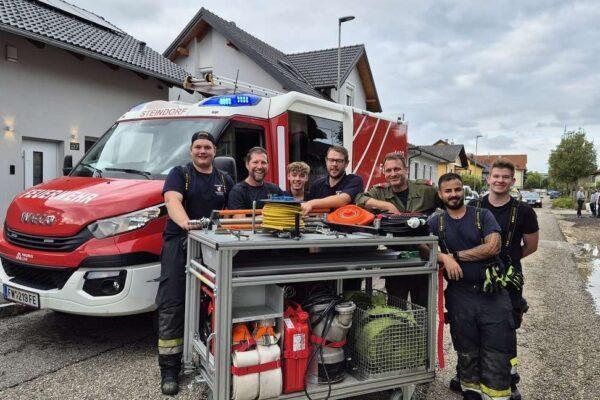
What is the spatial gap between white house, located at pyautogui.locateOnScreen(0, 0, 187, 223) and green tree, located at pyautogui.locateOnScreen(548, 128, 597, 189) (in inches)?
1400

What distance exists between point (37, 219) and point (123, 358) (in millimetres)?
1420

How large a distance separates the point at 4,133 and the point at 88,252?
750 centimetres

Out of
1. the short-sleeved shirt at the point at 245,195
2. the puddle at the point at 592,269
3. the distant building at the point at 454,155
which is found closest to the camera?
the short-sleeved shirt at the point at 245,195

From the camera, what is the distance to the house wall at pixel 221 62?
19203 millimetres

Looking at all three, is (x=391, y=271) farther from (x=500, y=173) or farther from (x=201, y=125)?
(x=201, y=125)

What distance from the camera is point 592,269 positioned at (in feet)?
31.3

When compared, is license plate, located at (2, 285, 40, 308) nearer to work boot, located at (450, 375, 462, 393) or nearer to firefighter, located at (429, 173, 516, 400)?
firefighter, located at (429, 173, 516, 400)

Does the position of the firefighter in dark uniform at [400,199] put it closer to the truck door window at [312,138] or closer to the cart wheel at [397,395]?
the cart wheel at [397,395]

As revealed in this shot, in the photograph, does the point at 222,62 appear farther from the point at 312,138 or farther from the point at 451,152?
the point at 451,152

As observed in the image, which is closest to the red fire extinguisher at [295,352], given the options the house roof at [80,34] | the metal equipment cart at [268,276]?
the metal equipment cart at [268,276]

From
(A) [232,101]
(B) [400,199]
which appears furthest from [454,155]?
(B) [400,199]

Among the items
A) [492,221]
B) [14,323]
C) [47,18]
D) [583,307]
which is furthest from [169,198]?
[47,18]

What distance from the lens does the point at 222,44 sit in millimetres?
19844

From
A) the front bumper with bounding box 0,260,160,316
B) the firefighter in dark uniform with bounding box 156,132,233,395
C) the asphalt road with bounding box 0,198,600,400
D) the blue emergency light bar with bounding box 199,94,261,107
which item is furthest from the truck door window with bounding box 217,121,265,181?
the asphalt road with bounding box 0,198,600,400
